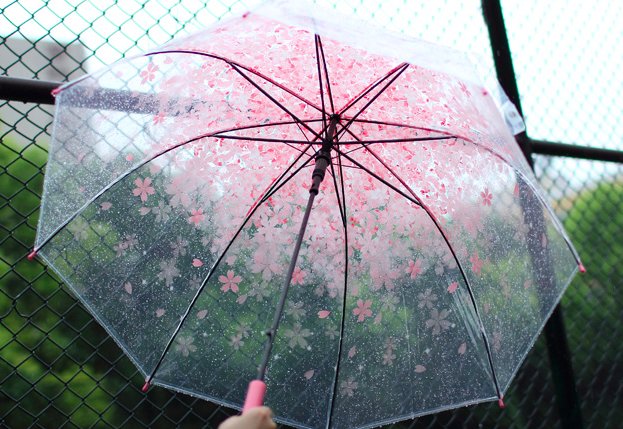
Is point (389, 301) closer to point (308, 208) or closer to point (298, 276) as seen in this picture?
point (298, 276)

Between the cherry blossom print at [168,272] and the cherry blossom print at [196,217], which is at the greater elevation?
the cherry blossom print at [196,217]

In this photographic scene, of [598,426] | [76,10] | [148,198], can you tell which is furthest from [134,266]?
[598,426]

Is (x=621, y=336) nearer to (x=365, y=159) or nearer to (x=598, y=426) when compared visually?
(x=598, y=426)

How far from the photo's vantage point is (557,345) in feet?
7.85

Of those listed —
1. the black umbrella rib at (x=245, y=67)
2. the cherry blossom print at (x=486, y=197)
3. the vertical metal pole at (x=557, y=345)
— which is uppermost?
the black umbrella rib at (x=245, y=67)

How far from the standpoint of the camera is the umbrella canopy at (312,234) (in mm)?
1454

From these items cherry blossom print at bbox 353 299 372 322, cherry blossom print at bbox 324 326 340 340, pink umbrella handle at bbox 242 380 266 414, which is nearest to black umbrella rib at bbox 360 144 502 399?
cherry blossom print at bbox 353 299 372 322

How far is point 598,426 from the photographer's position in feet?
15.7

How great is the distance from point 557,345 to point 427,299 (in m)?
1.05

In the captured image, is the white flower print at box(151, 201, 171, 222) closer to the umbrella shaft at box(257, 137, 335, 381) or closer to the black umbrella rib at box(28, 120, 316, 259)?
the black umbrella rib at box(28, 120, 316, 259)

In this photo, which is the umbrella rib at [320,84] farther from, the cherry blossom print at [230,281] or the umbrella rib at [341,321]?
the cherry blossom print at [230,281]

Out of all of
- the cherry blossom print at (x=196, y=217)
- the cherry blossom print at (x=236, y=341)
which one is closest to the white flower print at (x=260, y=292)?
the cherry blossom print at (x=236, y=341)

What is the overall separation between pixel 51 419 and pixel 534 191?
228cm

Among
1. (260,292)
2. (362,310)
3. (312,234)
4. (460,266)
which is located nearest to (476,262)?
(460,266)
